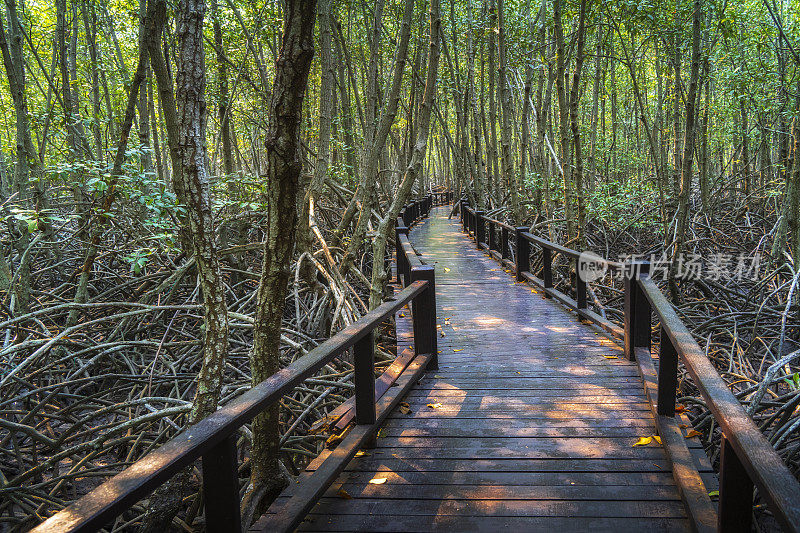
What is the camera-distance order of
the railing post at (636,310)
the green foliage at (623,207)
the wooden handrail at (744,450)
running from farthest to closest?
the green foliage at (623,207) → the railing post at (636,310) → the wooden handrail at (744,450)

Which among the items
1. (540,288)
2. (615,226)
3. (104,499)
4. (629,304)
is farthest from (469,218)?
(104,499)

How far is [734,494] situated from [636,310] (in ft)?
8.86

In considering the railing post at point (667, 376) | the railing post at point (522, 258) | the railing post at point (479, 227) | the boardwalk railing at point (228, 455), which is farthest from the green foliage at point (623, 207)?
the boardwalk railing at point (228, 455)

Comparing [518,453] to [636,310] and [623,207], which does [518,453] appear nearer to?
[636,310]

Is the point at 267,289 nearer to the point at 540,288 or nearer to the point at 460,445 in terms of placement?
the point at 460,445

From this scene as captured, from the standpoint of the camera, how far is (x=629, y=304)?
437 centimetres

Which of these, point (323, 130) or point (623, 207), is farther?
point (623, 207)

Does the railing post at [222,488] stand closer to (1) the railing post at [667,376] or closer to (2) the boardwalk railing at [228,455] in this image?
(2) the boardwalk railing at [228,455]

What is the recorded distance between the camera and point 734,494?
5.65ft

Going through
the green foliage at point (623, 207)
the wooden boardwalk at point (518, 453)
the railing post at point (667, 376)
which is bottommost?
the wooden boardwalk at point (518, 453)

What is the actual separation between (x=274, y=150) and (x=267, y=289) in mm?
706

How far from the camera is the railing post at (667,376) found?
296 cm

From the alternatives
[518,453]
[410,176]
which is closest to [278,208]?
[518,453]

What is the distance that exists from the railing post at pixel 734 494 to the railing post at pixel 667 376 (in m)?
1.24
